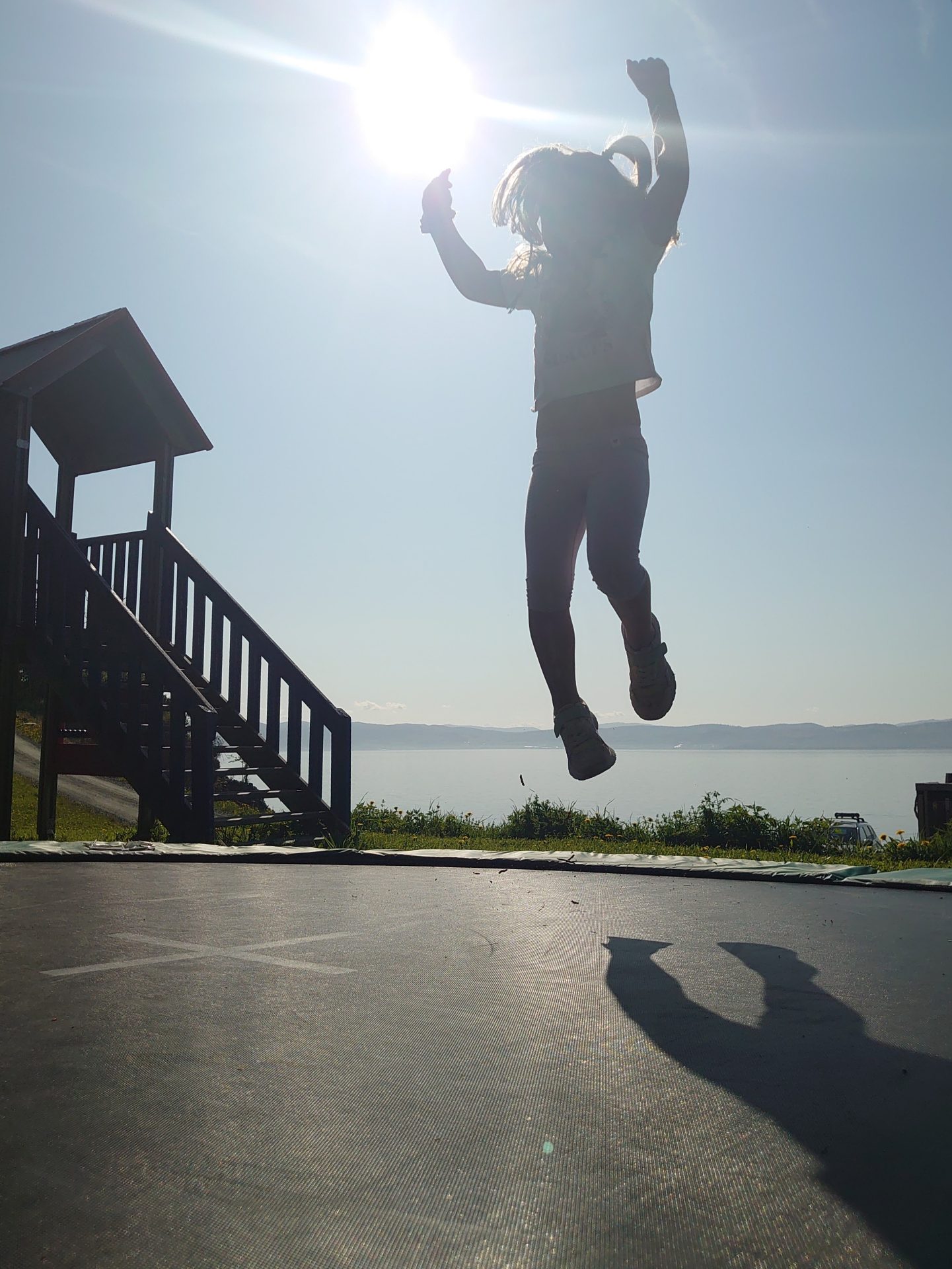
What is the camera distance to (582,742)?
8.71ft

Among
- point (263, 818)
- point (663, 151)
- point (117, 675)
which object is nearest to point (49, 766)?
point (117, 675)

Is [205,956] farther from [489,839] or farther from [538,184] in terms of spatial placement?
[489,839]

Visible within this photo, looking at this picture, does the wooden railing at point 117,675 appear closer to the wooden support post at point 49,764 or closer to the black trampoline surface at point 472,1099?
the wooden support post at point 49,764

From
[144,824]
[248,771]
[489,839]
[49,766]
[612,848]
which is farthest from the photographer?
[489,839]

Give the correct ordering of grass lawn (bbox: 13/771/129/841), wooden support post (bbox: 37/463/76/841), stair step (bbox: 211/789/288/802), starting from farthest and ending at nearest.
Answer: grass lawn (bbox: 13/771/129/841) < wooden support post (bbox: 37/463/76/841) < stair step (bbox: 211/789/288/802)

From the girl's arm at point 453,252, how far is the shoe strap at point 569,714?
1241 mm

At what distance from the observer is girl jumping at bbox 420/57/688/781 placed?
2508mm

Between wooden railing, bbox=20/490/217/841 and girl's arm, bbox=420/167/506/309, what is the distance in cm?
357

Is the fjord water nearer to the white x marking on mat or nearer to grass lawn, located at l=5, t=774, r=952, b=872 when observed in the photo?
grass lawn, located at l=5, t=774, r=952, b=872

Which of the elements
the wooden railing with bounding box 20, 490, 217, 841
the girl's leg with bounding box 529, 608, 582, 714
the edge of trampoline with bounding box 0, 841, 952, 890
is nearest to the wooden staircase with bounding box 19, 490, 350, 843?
the wooden railing with bounding box 20, 490, 217, 841

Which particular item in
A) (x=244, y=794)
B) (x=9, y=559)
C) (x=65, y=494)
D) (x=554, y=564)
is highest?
(x=65, y=494)

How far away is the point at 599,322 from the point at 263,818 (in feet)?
15.4

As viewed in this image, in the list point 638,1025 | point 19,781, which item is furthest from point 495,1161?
point 19,781

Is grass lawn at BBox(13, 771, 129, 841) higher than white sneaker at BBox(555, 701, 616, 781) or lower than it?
lower
